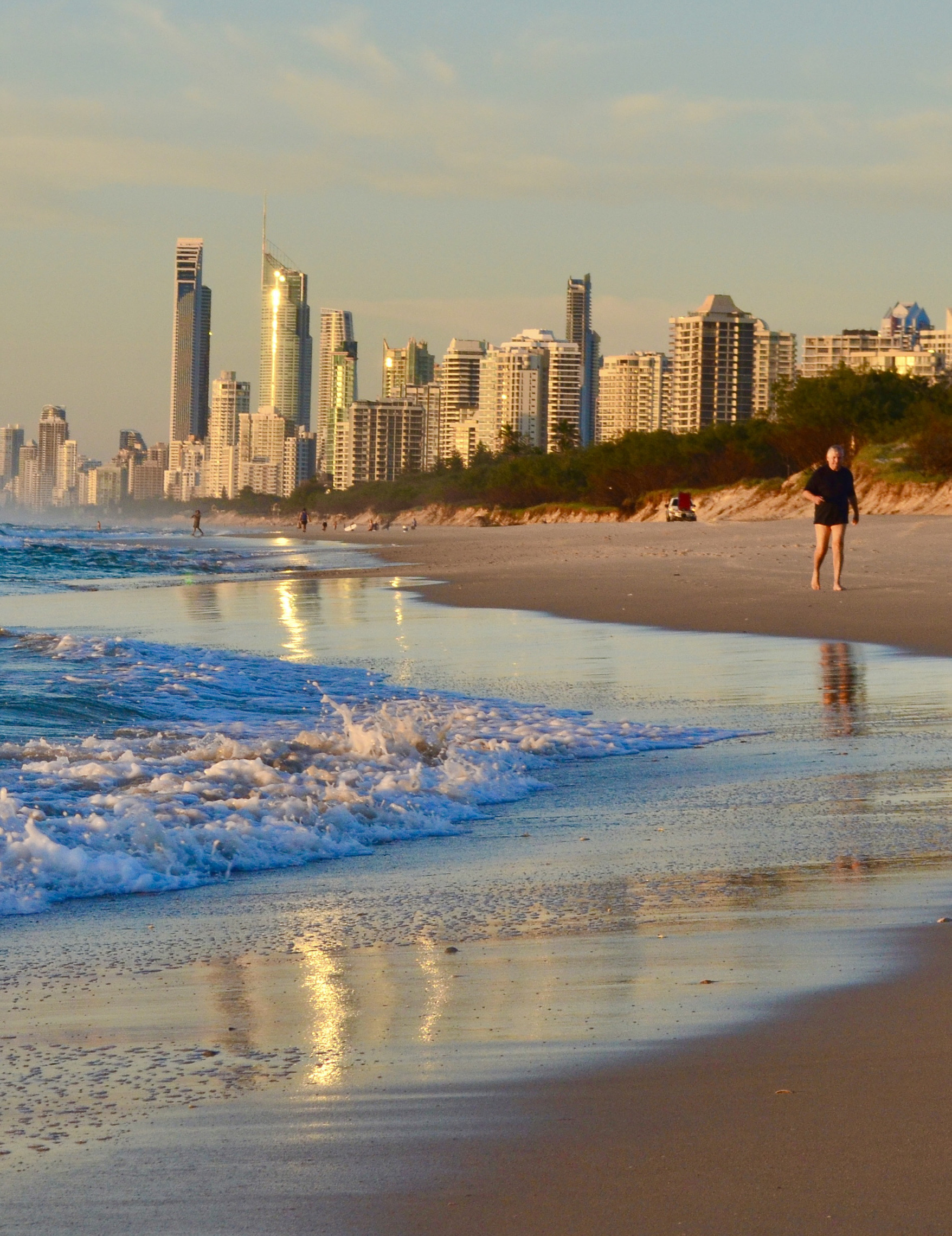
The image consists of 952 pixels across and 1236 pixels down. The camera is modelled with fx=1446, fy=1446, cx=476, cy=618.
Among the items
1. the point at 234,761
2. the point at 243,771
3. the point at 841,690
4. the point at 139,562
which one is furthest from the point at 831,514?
the point at 139,562

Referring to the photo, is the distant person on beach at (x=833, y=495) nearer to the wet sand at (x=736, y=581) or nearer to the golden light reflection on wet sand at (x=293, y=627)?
the wet sand at (x=736, y=581)

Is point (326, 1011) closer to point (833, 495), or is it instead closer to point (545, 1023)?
point (545, 1023)

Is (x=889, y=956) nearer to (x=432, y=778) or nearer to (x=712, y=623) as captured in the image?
(x=432, y=778)

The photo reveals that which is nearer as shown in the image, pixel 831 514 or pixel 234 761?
pixel 234 761

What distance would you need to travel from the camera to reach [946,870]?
14.4 ft

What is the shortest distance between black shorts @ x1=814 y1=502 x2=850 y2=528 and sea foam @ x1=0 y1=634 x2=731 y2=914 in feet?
25.2

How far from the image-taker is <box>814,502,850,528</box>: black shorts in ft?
53.9

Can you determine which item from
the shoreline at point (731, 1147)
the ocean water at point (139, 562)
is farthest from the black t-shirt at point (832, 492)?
the ocean water at point (139, 562)

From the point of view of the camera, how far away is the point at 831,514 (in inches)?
648

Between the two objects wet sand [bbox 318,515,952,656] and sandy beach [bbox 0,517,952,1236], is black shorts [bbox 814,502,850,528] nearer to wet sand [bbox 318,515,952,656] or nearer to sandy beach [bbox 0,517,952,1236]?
wet sand [bbox 318,515,952,656]

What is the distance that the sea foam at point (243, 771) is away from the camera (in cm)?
498

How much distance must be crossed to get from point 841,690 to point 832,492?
760cm

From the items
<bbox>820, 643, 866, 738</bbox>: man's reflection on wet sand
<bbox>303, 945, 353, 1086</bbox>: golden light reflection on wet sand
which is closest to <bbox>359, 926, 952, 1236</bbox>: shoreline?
<bbox>303, 945, 353, 1086</bbox>: golden light reflection on wet sand

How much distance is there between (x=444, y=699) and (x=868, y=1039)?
252 inches
